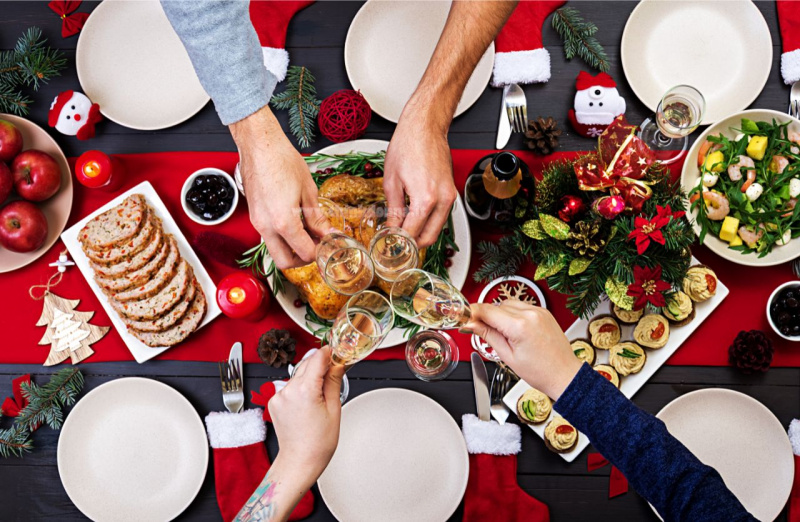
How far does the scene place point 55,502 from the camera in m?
1.71

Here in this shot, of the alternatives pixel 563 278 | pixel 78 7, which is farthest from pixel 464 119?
pixel 78 7

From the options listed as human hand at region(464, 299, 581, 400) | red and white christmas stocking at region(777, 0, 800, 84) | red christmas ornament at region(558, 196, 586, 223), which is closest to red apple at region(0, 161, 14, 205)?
human hand at region(464, 299, 581, 400)

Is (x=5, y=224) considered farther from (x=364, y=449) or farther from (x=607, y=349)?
(x=607, y=349)

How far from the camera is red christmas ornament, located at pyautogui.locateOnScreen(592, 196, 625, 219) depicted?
4.30 feet

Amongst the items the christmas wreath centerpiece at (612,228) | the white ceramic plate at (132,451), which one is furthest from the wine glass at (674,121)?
the white ceramic plate at (132,451)

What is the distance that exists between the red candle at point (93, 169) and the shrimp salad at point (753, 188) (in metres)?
1.62

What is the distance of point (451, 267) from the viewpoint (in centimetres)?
158

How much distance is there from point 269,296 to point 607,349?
973mm

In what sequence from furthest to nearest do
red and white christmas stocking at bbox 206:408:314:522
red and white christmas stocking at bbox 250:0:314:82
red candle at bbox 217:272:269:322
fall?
red and white christmas stocking at bbox 250:0:314:82 < red and white christmas stocking at bbox 206:408:314:522 < red candle at bbox 217:272:269:322

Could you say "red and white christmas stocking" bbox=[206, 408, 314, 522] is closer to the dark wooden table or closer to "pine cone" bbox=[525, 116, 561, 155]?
the dark wooden table

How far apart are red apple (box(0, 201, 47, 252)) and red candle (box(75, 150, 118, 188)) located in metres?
0.17

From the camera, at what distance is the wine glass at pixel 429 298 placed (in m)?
1.15

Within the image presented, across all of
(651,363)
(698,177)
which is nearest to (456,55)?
(698,177)

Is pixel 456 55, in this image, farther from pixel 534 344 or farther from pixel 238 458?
pixel 238 458
